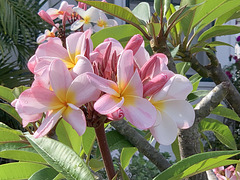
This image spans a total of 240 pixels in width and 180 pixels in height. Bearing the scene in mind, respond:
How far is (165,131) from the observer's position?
0.40 metres

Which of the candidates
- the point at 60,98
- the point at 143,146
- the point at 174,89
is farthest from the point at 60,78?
the point at 143,146

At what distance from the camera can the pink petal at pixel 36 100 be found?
0.38m

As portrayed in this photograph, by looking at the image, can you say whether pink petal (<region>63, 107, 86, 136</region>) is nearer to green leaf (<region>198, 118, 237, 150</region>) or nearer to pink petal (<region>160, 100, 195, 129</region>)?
pink petal (<region>160, 100, 195, 129</region>)

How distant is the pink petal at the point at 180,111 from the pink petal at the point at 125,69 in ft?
0.19

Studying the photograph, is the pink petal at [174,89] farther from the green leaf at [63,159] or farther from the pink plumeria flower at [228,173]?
the pink plumeria flower at [228,173]

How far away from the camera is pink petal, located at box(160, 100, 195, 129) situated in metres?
0.41

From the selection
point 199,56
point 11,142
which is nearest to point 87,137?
point 11,142

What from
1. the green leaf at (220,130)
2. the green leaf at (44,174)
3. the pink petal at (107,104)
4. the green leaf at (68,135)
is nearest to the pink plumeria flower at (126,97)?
the pink petal at (107,104)

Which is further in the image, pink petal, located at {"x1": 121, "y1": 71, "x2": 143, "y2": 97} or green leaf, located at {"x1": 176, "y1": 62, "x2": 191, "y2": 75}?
green leaf, located at {"x1": 176, "y1": 62, "x2": 191, "y2": 75}

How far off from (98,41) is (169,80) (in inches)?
14.3

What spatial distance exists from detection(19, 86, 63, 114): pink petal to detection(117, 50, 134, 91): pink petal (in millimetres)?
74

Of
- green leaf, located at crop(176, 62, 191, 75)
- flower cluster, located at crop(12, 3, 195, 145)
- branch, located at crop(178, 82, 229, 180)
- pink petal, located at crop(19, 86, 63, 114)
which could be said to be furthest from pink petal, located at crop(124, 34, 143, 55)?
green leaf, located at crop(176, 62, 191, 75)

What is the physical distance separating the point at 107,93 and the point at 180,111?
0.31ft

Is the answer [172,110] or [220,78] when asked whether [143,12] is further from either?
[172,110]
